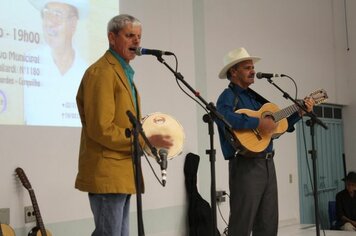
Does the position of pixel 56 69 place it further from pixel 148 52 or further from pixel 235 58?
pixel 148 52

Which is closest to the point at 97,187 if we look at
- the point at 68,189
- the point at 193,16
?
the point at 68,189

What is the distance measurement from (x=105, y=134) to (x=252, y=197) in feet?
3.98

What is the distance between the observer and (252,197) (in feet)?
9.90

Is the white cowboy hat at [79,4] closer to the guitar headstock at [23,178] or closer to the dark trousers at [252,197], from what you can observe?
the guitar headstock at [23,178]

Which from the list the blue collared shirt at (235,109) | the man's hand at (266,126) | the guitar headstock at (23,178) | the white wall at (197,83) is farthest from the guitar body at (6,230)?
the man's hand at (266,126)

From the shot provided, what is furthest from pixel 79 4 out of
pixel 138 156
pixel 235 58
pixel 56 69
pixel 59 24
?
pixel 138 156

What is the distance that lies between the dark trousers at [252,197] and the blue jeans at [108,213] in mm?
1003

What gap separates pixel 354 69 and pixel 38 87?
5644 millimetres

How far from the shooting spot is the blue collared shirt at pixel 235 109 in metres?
3.08

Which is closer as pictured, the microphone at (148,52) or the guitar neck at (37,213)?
the microphone at (148,52)

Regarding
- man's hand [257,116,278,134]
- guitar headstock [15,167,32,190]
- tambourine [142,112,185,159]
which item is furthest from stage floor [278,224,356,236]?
tambourine [142,112,185,159]

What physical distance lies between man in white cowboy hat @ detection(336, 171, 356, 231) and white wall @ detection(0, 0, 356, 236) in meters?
0.55

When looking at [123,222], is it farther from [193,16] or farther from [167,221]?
[193,16]

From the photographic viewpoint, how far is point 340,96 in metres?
7.70
